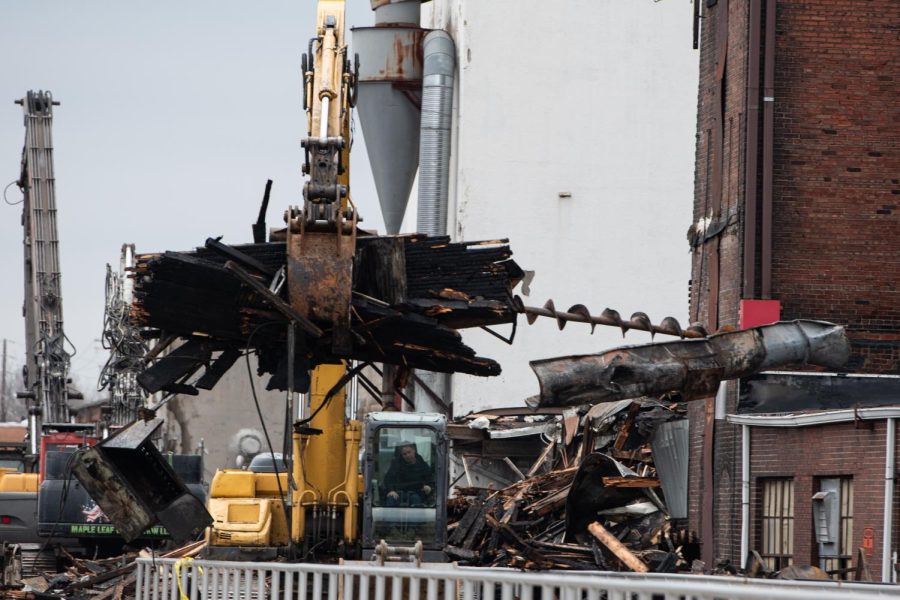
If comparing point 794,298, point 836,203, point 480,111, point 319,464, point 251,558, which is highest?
point 480,111

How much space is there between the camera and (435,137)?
40875 mm

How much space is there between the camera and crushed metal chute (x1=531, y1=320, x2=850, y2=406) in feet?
45.4

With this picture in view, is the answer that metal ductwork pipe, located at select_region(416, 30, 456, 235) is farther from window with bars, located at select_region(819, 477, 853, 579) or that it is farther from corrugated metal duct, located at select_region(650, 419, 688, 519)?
window with bars, located at select_region(819, 477, 853, 579)

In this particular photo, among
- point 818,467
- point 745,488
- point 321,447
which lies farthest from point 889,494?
point 321,447

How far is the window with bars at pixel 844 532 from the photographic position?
19.1 meters

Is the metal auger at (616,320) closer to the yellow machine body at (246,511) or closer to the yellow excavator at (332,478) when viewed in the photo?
the yellow excavator at (332,478)

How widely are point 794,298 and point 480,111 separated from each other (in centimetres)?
2017

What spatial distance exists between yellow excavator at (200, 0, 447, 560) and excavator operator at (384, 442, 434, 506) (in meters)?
0.02

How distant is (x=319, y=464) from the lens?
62.6 feet

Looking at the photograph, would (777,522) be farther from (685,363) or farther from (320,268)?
(320,268)

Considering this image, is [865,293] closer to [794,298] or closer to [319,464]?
[794,298]

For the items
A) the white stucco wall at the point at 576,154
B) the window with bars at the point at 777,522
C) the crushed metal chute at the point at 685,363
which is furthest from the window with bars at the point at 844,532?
the white stucco wall at the point at 576,154

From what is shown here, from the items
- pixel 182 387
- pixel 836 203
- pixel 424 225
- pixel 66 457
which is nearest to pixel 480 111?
pixel 424 225

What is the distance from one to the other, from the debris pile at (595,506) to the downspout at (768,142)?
397cm
